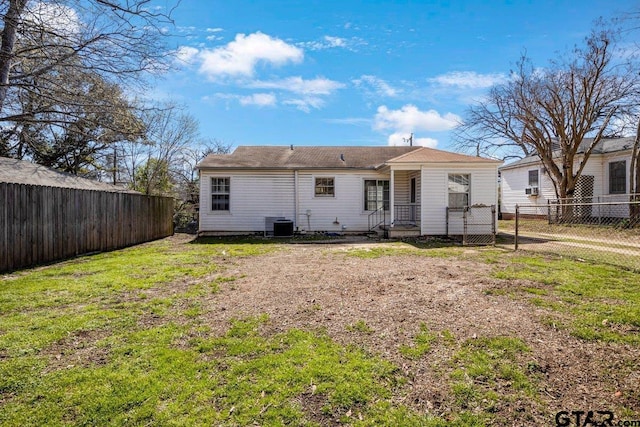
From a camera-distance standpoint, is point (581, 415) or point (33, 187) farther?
point (33, 187)

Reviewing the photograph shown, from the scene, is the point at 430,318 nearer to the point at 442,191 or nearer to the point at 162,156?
the point at 442,191

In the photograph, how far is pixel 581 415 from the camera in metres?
2.14

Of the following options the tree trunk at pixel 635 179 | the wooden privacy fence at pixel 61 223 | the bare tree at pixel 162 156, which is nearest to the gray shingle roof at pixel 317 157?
the wooden privacy fence at pixel 61 223

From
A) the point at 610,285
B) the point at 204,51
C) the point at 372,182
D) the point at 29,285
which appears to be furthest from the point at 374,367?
the point at 372,182

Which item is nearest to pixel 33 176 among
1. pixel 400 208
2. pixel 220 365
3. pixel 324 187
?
pixel 324 187

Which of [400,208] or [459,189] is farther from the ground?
[459,189]

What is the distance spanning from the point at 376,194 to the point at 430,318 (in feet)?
35.1

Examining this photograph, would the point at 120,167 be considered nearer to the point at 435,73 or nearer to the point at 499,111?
the point at 435,73

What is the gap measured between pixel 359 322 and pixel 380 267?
3.25m

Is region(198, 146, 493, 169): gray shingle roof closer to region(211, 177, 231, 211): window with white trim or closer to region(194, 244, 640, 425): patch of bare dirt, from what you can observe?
region(211, 177, 231, 211): window with white trim

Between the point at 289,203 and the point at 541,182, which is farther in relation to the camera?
the point at 541,182

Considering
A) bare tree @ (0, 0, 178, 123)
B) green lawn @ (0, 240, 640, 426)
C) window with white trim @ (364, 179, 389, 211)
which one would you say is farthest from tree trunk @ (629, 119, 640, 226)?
bare tree @ (0, 0, 178, 123)

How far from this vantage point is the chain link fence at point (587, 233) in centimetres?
793

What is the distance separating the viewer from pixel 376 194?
1430 centimetres
